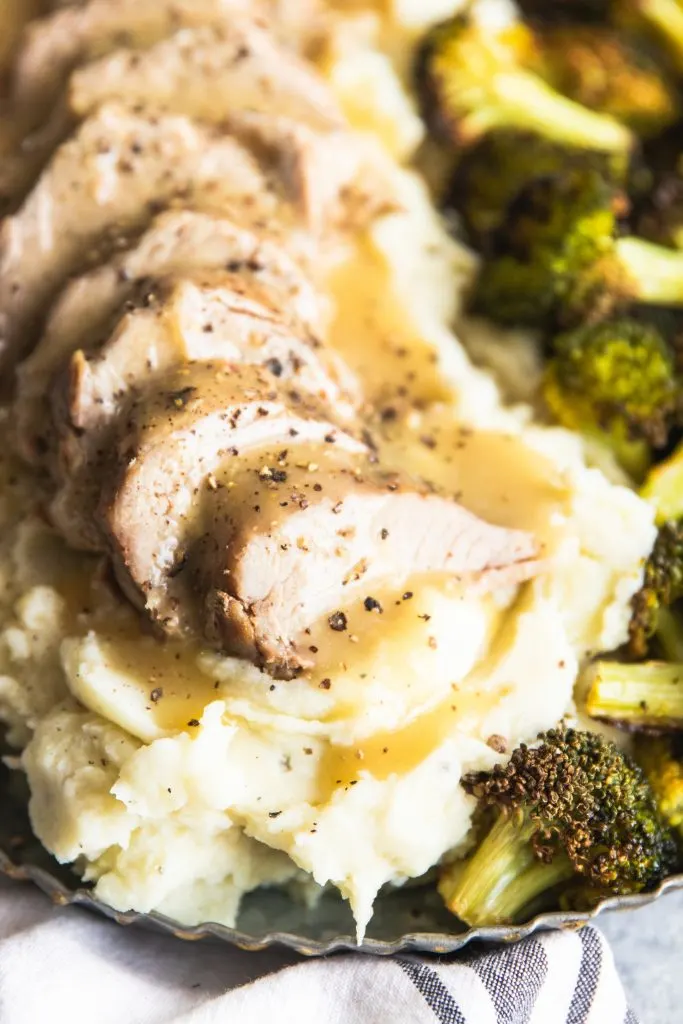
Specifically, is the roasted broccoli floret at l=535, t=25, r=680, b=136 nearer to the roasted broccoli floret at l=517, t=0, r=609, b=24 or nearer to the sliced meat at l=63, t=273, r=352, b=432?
the roasted broccoli floret at l=517, t=0, r=609, b=24

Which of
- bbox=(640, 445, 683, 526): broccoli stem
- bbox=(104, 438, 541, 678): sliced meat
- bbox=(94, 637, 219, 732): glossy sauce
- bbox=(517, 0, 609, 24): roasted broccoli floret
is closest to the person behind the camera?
bbox=(104, 438, 541, 678): sliced meat

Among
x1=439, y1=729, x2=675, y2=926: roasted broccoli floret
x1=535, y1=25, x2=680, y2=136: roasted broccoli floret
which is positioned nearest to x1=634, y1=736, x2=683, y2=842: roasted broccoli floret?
x1=439, y1=729, x2=675, y2=926: roasted broccoli floret

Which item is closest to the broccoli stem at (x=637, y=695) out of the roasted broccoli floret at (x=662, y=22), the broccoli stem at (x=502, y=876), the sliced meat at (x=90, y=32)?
the broccoli stem at (x=502, y=876)

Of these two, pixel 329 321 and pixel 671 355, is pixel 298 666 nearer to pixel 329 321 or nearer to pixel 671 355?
pixel 329 321

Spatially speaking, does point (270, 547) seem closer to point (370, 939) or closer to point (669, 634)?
point (370, 939)

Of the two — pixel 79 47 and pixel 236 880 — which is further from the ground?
pixel 79 47

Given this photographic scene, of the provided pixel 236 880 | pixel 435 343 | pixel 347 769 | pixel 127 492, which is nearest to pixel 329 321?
pixel 435 343

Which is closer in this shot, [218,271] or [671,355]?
[218,271]
